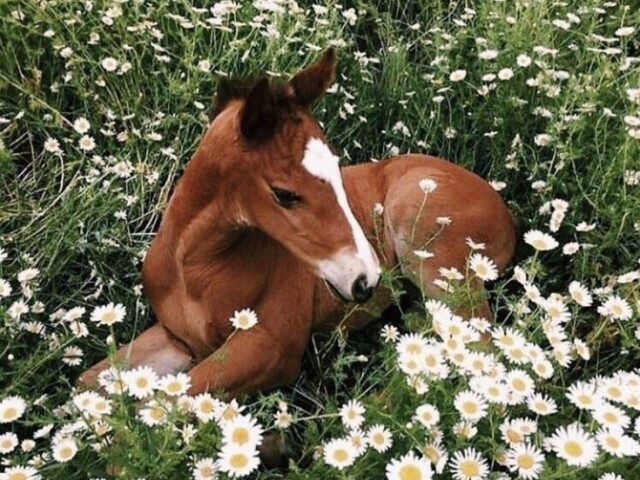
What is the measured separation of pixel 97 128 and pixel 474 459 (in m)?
2.21

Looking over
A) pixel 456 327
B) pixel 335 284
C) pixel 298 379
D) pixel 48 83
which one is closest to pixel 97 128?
pixel 48 83

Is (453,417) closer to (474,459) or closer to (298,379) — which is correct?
(474,459)

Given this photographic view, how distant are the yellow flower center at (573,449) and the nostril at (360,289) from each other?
2.10 ft

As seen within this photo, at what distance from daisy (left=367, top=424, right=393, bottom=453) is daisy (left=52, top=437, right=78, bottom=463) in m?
0.67

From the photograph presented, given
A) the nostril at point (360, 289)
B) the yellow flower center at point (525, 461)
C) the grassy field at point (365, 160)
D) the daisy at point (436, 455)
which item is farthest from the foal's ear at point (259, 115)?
the yellow flower center at point (525, 461)

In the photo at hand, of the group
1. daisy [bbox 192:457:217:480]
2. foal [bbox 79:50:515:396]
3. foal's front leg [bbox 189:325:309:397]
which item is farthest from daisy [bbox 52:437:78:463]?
foal's front leg [bbox 189:325:309:397]

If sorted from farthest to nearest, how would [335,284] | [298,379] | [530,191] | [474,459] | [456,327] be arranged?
[530,191], [298,379], [335,284], [456,327], [474,459]

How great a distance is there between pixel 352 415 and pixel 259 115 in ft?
2.62

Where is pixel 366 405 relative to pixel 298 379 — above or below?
above

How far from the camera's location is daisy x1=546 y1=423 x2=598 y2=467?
7.13 ft

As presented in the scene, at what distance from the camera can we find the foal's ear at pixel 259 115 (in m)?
2.55

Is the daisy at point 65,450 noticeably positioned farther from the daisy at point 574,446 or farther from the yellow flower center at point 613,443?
the yellow flower center at point 613,443

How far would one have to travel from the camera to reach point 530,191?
3822 millimetres

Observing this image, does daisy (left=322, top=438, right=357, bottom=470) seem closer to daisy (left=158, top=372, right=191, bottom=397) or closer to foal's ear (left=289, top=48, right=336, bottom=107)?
daisy (left=158, top=372, right=191, bottom=397)
